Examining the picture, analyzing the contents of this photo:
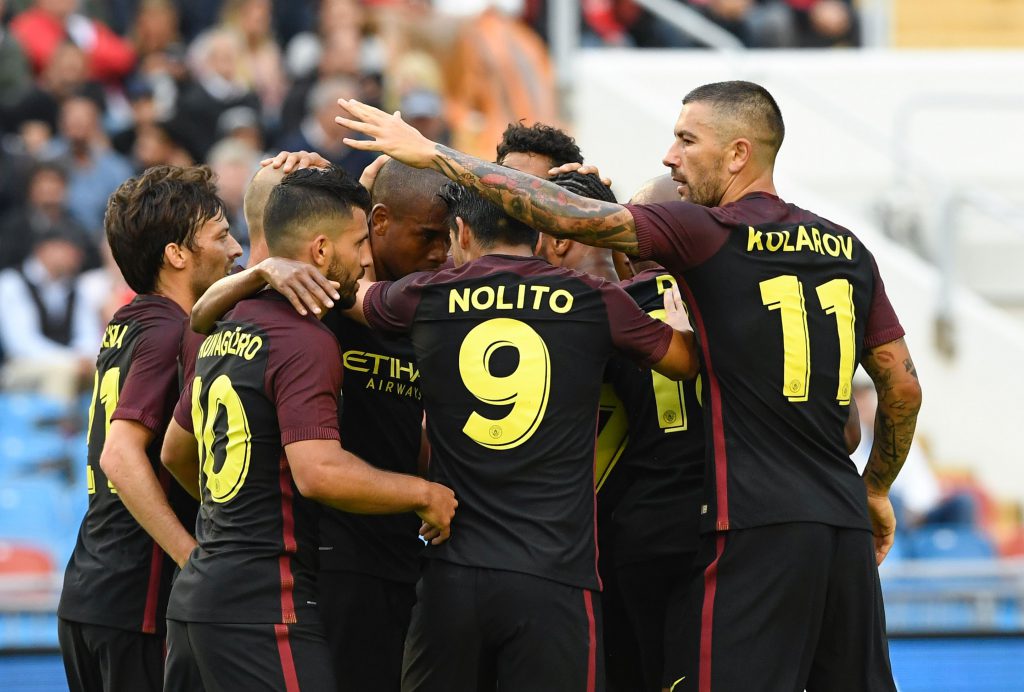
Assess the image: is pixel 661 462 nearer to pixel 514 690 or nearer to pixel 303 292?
pixel 514 690

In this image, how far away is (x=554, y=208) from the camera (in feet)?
15.1

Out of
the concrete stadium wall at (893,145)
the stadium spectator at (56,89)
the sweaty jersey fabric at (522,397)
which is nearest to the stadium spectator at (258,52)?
the stadium spectator at (56,89)

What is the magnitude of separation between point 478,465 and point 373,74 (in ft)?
28.0

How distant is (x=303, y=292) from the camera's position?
14.7 ft

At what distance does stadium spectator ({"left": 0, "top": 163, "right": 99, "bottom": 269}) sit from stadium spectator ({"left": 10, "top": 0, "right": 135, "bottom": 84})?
1.94 meters

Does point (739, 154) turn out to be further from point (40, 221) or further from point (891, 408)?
point (40, 221)

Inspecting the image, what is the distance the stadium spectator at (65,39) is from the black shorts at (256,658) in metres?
9.83

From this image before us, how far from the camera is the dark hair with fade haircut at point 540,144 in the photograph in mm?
5352

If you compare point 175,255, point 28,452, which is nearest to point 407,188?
point 175,255

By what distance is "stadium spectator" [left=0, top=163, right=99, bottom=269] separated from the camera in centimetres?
1134

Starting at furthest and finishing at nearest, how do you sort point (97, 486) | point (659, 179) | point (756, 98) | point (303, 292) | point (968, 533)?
1. point (968, 533)
2. point (659, 179)
3. point (97, 486)
4. point (756, 98)
5. point (303, 292)

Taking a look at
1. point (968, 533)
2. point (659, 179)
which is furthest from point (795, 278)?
point (968, 533)

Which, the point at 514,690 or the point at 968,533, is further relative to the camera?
the point at 968,533

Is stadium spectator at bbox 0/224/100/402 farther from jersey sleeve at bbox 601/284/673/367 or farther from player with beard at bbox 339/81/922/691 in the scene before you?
Answer: jersey sleeve at bbox 601/284/673/367
